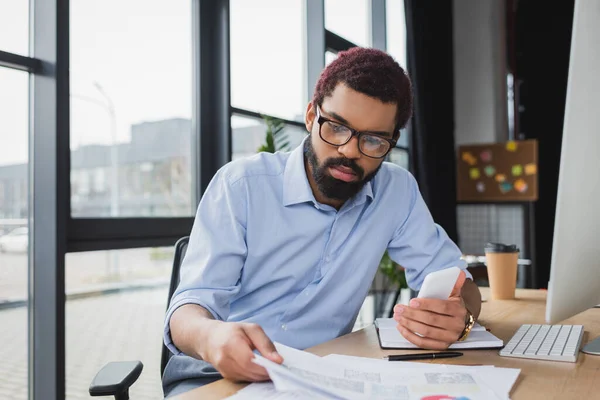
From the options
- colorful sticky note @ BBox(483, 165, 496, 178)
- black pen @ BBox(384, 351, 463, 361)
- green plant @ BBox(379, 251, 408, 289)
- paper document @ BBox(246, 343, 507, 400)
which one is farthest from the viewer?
colorful sticky note @ BBox(483, 165, 496, 178)

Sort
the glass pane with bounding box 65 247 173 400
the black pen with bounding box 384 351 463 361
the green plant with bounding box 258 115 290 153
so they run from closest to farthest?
the black pen with bounding box 384 351 463 361
the glass pane with bounding box 65 247 173 400
the green plant with bounding box 258 115 290 153

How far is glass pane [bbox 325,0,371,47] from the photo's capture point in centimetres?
347

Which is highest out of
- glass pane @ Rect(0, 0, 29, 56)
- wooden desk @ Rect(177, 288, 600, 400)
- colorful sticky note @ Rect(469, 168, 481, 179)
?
glass pane @ Rect(0, 0, 29, 56)

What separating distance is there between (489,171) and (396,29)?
1404 millimetres

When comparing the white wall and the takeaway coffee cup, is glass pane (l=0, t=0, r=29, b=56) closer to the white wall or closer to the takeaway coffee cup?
the takeaway coffee cup

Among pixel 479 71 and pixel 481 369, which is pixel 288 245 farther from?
pixel 479 71

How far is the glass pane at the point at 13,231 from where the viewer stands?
169 centimetres

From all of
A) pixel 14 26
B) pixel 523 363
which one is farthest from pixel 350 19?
Result: pixel 523 363

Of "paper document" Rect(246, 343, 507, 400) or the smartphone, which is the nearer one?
"paper document" Rect(246, 343, 507, 400)

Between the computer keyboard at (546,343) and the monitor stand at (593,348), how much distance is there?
1 centimetres

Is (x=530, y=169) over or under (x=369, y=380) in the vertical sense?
over

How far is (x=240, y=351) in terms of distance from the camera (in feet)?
2.61

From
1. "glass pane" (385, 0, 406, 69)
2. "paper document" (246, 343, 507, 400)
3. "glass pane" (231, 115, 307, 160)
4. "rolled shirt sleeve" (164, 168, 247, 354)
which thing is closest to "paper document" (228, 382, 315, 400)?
"paper document" (246, 343, 507, 400)

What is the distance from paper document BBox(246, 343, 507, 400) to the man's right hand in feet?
0.07
